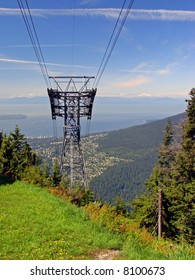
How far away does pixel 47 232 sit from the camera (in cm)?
880

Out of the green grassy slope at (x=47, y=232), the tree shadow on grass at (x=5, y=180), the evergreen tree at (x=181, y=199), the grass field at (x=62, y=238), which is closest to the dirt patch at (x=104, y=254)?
the grass field at (x=62, y=238)

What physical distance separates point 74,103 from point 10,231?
511 inches

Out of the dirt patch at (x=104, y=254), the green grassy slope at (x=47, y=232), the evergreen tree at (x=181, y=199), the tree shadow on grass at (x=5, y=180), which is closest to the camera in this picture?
the dirt patch at (x=104, y=254)

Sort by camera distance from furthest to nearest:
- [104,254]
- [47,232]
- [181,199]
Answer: [181,199] < [47,232] < [104,254]

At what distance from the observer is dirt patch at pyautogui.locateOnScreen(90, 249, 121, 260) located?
23.8 ft

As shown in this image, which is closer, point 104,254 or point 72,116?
point 104,254

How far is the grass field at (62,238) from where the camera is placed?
705 cm

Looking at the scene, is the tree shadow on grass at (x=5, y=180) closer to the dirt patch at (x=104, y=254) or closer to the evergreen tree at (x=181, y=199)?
the dirt patch at (x=104, y=254)

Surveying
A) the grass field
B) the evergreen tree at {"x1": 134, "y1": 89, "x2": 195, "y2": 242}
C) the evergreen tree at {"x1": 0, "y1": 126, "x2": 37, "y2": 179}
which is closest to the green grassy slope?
the grass field

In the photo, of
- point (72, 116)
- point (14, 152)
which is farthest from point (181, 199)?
point (14, 152)

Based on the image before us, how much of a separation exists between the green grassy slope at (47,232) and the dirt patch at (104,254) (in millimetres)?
153

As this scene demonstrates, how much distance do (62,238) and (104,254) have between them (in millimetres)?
1383

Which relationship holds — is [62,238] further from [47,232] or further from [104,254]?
[104,254]

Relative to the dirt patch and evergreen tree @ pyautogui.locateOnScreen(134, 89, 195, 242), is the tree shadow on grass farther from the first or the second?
evergreen tree @ pyautogui.locateOnScreen(134, 89, 195, 242)
